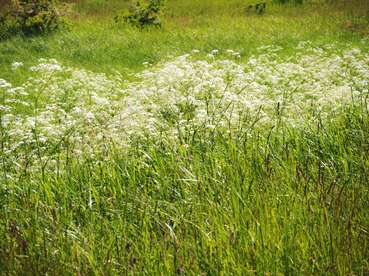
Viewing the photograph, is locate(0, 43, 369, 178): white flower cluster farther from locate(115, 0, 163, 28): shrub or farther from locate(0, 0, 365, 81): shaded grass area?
locate(115, 0, 163, 28): shrub

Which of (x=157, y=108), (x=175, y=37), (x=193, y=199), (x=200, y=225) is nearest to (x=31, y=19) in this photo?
(x=175, y=37)

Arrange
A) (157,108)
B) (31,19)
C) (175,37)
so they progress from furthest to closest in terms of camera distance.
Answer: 1. (31,19)
2. (175,37)
3. (157,108)

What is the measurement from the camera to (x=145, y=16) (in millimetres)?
17969

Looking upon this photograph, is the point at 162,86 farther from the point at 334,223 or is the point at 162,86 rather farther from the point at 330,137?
the point at 334,223

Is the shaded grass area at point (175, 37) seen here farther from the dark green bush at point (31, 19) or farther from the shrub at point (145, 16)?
the dark green bush at point (31, 19)

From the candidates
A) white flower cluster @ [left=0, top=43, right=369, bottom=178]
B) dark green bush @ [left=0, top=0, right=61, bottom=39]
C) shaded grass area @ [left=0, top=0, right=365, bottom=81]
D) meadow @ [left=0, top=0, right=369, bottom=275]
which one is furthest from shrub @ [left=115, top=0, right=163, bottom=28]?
meadow @ [left=0, top=0, right=369, bottom=275]

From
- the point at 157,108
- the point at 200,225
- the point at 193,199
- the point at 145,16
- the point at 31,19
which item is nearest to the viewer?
the point at 200,225

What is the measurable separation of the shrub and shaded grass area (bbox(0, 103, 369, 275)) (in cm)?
1439

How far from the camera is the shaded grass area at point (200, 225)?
2.75 meters

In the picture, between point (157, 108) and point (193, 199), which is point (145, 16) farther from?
point (193, 199)

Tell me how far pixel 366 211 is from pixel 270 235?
2.46ft

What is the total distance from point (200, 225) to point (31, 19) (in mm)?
14987

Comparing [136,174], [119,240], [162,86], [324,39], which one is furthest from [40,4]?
[119,240]

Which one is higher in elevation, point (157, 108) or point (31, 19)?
point (31, 19)
